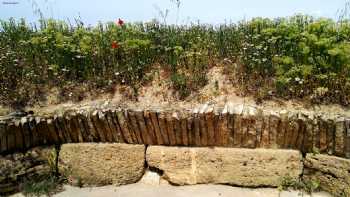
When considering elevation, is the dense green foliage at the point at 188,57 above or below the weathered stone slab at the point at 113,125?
above

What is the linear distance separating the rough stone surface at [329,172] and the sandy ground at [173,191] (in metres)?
0.14

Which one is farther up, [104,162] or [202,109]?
[202,109]

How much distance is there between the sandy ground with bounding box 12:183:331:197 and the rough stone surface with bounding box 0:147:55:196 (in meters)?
0.18

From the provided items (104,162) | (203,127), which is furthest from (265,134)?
(104,162)

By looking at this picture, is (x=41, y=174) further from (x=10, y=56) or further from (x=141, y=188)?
(x=10, y=56)

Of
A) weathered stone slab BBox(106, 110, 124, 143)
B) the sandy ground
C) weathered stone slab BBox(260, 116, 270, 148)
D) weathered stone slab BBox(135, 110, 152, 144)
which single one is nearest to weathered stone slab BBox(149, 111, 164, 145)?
weathered stone slab BBox(135, 110, 152, 144)

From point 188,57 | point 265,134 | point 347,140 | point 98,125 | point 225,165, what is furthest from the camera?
point 188,57

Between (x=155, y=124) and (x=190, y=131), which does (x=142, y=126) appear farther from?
Result: (x=190, y=131)

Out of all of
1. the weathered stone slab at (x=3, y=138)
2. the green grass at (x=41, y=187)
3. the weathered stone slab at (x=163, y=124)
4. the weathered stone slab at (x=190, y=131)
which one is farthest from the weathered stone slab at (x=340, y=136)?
the weathered stone slab at (x=3, y=138)

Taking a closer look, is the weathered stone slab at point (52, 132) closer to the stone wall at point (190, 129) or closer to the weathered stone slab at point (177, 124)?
the stone wall at point (190, 129)

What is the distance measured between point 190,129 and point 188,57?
1366 millimetres

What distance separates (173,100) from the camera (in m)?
5.77

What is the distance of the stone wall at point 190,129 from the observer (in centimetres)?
512

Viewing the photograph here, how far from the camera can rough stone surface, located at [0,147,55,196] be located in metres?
5.62
